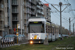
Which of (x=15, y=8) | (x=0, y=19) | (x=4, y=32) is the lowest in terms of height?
(x=4, y=32)

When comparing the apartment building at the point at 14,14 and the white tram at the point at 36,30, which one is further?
the apartment building at the point at 14,14

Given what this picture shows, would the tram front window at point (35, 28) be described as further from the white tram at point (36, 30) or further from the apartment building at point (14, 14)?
the apartment building at point (14, 14)

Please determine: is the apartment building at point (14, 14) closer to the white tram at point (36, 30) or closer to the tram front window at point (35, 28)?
the white tram at point (36, 30)

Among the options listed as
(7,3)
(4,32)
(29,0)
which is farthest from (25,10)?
(4,32)

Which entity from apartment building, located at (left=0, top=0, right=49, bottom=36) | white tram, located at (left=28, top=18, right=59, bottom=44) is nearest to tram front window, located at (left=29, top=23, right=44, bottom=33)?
white tram, located at (left=28, top=18, right=59, bottom=44)

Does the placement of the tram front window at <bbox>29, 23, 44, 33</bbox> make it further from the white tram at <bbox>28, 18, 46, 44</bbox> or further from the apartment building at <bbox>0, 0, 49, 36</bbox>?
the apartment building at <bbox>0, 0, 49, 36</bbox>

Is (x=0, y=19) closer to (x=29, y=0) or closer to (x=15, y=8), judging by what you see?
(x=15, y=8)

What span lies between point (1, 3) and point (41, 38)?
111ft

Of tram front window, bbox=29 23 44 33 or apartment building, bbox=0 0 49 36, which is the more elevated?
apartment building, bbox=0 0 49 36

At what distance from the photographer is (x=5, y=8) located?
60.6 metres

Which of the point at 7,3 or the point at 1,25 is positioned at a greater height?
the point at 7,3

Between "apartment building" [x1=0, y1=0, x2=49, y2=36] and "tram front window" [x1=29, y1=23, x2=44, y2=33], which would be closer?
"tram front window" [x1=29, y1=23, x2=44, y2=33]

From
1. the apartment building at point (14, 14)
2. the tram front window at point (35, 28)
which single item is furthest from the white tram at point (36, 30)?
the apartment building at point (14, 14)

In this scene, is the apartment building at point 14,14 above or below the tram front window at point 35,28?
above
